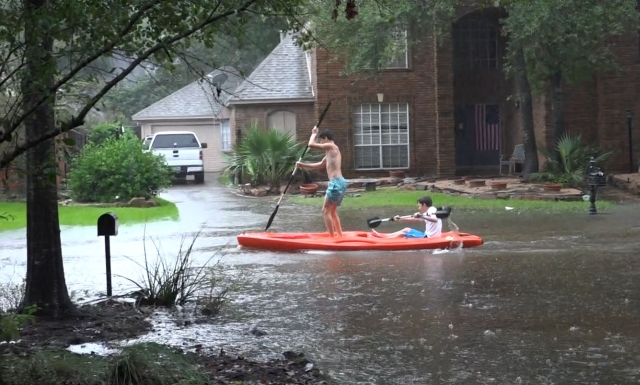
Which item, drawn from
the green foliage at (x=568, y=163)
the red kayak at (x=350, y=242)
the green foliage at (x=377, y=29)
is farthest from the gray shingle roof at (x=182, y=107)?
the red kayak at (x=350, y=242)

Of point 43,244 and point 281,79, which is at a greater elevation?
point 281,79

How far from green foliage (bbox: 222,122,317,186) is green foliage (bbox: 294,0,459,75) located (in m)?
3.31

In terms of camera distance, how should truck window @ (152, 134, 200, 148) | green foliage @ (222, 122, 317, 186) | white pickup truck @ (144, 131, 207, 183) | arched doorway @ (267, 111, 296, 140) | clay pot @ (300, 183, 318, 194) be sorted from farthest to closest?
truck window @ (152, 134, 200, 148)
white pickup truck @ (144, 131, 207, 183)
arched doorway @ (267, 111, 296, 140)
green foliage @ (222, 122, 317, 186)
clay pot @ (300, 183, 318, 194)

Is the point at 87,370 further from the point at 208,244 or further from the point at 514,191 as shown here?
the point at 514,191

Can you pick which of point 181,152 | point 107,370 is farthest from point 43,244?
point 181,152

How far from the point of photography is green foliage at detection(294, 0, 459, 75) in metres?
24.9

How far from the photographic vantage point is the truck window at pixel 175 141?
116ft

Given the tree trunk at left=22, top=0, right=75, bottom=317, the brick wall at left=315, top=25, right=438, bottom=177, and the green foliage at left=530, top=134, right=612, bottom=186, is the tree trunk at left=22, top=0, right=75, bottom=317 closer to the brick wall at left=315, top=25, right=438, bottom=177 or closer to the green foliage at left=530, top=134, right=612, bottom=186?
the green foliage at left=530, top=134, right=612, bottom=186

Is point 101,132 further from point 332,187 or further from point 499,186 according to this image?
point 332,187

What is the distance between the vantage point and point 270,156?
29000 mm

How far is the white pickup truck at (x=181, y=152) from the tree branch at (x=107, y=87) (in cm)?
2757

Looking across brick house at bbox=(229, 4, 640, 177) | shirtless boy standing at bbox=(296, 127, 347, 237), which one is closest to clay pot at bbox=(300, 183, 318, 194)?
brick house at bbox=(229, 4, 640, 177)

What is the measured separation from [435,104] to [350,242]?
55.0ft

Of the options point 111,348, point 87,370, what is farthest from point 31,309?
point 111,348
